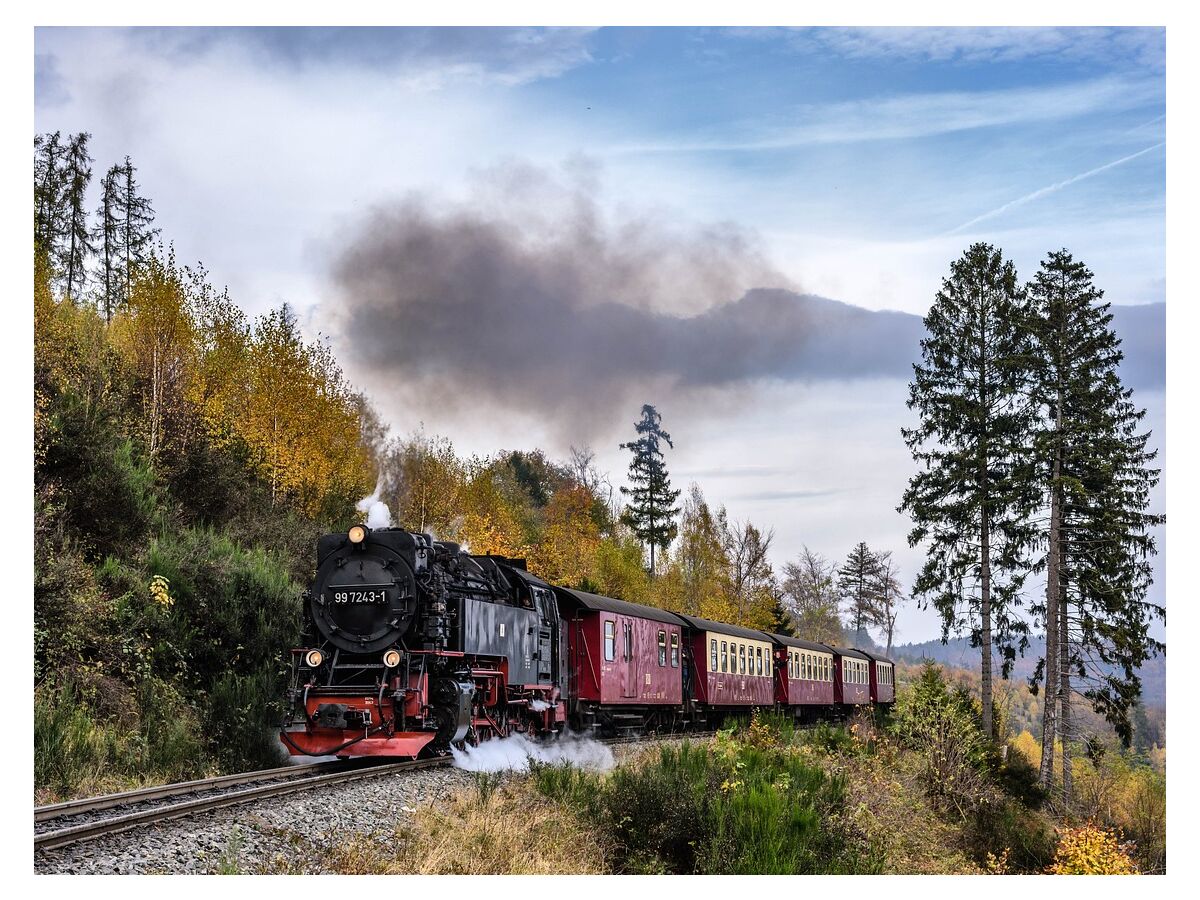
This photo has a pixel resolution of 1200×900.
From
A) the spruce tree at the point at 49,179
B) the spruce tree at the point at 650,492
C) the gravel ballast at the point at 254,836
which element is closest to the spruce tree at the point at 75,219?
the spruce tree at the point at 49,179

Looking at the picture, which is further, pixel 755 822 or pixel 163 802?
pixel 755 822

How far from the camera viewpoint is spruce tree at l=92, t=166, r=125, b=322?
4659 cm

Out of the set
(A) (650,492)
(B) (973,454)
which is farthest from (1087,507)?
(A) (650,492)

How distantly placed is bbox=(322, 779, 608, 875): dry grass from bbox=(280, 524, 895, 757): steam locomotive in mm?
2246

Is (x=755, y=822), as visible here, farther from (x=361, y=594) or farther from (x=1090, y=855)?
(x=1090, y=855)

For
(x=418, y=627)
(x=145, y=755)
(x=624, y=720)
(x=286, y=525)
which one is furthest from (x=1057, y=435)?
(x=145, y=755)

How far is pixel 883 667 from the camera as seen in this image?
43031mm

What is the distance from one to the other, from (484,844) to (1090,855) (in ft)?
30.8

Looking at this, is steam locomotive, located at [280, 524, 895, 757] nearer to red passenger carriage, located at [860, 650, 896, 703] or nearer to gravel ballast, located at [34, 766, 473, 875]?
gravel ballast, located at [34, 766, 473, 875]

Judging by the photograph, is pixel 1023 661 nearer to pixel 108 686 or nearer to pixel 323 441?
pixel 323 441

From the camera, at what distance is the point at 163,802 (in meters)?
10.8

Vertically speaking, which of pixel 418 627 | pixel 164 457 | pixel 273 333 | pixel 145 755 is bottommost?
pixel 145 755

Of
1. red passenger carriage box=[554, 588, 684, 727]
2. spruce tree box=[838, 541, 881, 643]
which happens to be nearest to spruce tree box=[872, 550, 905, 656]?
spruce tree box=[838, 541, 881, 643]

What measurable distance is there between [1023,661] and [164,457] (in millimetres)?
21818
